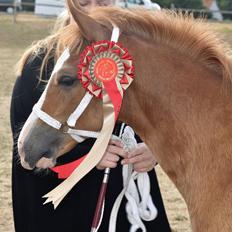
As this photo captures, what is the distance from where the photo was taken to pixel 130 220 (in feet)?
11.2

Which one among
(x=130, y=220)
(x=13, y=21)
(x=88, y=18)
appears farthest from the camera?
(x=13, y=21)

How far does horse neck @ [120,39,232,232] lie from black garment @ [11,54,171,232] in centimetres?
74

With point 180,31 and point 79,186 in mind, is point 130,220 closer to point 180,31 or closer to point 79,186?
point 79,186

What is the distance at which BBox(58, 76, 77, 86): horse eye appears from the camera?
2.74m

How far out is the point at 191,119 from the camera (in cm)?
271

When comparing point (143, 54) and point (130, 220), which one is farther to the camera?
point (130, 220)

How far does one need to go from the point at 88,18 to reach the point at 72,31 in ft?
0.51

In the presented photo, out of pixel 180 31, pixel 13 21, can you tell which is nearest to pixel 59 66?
pixel 180 31

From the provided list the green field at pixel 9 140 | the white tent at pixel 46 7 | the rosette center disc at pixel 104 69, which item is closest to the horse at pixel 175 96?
the rosette center disc at pixel 104 69

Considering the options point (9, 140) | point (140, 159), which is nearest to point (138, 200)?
point (140, 159)

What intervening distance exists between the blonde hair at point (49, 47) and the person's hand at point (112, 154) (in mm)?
570

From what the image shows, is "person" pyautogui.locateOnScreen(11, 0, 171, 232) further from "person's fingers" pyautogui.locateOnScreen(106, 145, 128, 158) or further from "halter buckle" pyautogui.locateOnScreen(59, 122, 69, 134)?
"halter buckle" pyautogui.locateOnScreen(59, 122, 69, 134)

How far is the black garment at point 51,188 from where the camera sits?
Answer: 341 centimetres

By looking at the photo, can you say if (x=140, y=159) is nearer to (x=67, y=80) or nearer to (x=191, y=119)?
(x=191, y=119)
